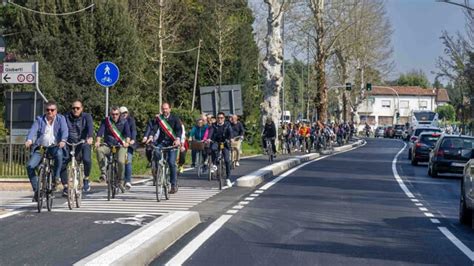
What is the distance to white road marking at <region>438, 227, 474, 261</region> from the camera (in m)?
11.1

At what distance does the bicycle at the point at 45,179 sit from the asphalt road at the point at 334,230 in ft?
9.17

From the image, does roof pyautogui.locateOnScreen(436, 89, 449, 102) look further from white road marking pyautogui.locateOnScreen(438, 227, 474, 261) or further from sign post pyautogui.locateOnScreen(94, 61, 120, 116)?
white road marking pyautogui.locateOnScreen(438, 227, 474, 261)

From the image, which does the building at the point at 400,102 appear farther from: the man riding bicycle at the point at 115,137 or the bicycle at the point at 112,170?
the bicycle at the point at 112,170

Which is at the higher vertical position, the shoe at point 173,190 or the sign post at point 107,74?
the sign post at point 107,74

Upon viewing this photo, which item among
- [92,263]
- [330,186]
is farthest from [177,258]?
[330,186]

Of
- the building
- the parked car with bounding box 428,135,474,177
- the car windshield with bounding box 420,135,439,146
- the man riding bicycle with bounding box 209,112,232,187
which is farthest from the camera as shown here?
the building

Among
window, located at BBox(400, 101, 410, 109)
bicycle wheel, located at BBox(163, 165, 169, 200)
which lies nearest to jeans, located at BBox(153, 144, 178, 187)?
bicycle wheel, located at BBox(163, 165, 169, 200)

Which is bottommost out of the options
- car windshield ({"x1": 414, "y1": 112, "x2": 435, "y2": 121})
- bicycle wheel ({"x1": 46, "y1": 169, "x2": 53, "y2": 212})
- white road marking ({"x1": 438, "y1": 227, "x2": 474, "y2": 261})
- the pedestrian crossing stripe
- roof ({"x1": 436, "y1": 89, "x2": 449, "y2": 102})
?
white road marking ({"x1": 438, "y1": 227, "x2": 474, "y2": 261})

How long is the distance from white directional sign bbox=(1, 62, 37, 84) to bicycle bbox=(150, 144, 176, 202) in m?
3.22

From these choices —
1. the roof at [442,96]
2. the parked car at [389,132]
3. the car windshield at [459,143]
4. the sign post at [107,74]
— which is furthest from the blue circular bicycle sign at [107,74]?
the roof at [442,96]

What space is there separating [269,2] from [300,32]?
18264mm

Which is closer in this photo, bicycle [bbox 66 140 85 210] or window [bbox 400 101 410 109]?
bicycle [bbox 66 140 85 210]

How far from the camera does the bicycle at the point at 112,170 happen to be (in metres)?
16.9

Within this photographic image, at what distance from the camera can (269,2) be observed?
44.3 meters
